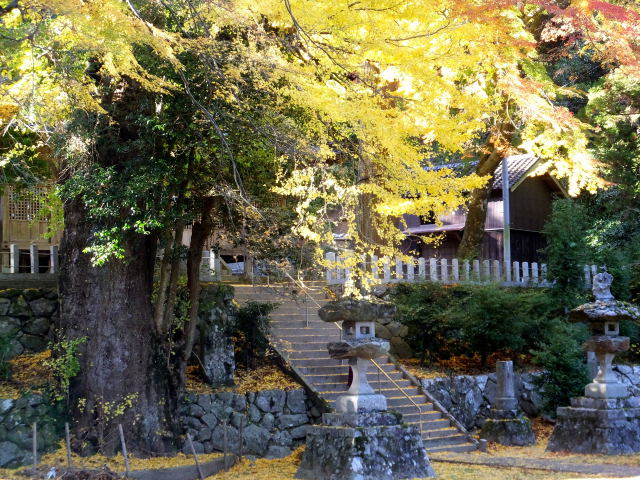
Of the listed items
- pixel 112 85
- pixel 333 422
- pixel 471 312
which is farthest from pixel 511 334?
pixel 112 85

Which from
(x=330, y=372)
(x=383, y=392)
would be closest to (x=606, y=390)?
(x=383, y=392)

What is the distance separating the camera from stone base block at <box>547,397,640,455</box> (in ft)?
51.4

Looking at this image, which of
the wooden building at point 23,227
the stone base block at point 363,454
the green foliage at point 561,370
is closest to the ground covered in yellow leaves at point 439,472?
the stone base block at point 363,454

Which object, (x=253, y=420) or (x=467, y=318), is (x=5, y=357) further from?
(x=467, y=318)

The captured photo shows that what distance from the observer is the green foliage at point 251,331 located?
16.7 m

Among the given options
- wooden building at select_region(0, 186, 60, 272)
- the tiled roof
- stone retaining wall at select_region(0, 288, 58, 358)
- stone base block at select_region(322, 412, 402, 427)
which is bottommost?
stone base block at select_region(322, 412, 402, 427)

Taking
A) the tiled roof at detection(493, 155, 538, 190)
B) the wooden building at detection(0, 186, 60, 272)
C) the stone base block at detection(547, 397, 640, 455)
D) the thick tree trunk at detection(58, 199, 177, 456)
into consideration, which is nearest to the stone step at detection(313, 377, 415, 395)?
the stone base block at detection(547, 397, 640, 455)

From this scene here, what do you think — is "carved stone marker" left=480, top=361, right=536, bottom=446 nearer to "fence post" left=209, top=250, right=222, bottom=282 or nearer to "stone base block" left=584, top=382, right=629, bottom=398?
"stone base block" left=584, top=382, right=629, bottom=398

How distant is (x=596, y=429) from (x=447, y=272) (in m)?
8.07

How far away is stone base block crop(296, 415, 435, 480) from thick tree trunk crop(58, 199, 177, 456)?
273 cm

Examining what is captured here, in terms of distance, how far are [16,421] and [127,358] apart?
6.79 ft

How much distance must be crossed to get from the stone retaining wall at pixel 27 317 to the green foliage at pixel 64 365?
5.07 ft

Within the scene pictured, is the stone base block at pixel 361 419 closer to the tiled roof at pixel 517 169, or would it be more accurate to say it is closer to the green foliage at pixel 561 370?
the green foliage at pixel 561 370

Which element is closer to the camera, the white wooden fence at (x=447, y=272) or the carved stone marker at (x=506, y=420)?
the carved stone marker at (x=506, y=420)
